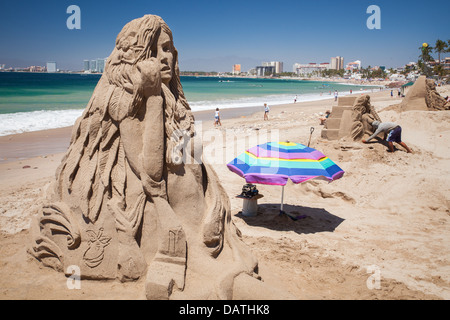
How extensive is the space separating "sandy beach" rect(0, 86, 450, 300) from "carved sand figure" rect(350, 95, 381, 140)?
1.82 feet

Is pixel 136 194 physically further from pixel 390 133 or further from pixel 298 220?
pixel 390 133

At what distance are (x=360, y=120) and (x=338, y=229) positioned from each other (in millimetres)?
5719

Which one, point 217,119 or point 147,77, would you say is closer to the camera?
point 147,77

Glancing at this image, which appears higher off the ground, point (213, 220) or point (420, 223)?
point (213, 220)

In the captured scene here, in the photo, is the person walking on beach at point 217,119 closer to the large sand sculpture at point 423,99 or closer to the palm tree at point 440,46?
the large sand sculpture at point 423,99

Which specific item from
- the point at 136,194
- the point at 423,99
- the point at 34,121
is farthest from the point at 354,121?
the point at 34,121

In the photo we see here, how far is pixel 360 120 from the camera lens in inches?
434

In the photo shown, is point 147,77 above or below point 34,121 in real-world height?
above

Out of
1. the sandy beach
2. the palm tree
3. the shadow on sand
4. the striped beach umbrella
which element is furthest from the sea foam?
the palm tree

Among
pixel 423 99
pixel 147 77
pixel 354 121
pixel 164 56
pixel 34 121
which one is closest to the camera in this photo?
pixel 147 77

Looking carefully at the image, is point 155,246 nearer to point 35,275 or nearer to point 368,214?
point 35,275
